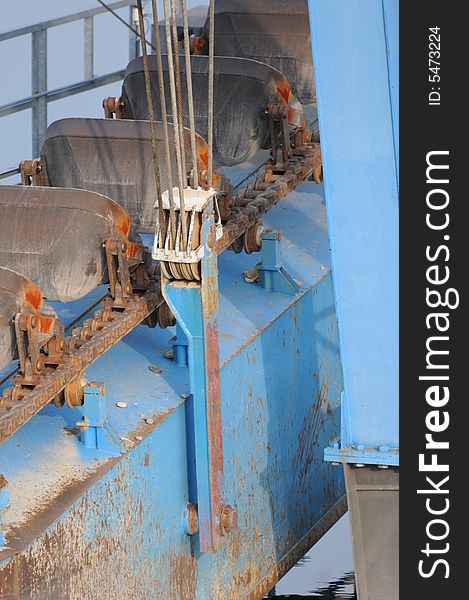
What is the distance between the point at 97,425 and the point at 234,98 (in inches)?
109

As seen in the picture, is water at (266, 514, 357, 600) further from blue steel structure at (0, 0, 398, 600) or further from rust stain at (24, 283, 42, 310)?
rust stain at (24, 283, 42, 310)

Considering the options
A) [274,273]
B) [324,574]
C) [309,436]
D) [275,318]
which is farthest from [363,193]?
[324,574]

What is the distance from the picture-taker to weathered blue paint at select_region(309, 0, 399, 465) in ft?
17.5

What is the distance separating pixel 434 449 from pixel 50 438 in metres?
1.50

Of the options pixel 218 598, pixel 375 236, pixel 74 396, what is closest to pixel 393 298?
pixel 375 236

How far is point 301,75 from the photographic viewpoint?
377 inches

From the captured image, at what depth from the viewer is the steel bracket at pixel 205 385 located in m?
5.96

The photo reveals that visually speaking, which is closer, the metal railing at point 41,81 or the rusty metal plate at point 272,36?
the metal railing at point 41,81

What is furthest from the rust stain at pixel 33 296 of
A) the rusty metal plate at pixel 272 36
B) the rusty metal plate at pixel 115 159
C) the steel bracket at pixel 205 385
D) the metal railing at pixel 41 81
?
the rusty metal plate at pixel 272 36

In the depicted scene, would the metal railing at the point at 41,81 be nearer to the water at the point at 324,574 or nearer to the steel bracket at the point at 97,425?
the water at the point at 324,574

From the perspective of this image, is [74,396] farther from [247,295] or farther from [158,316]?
[247,295]

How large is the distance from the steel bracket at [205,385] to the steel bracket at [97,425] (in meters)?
0.43

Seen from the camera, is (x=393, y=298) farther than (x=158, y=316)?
No

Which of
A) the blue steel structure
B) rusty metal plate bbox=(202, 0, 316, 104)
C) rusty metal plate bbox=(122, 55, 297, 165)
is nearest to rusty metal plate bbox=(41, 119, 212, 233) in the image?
the blue steel structure
